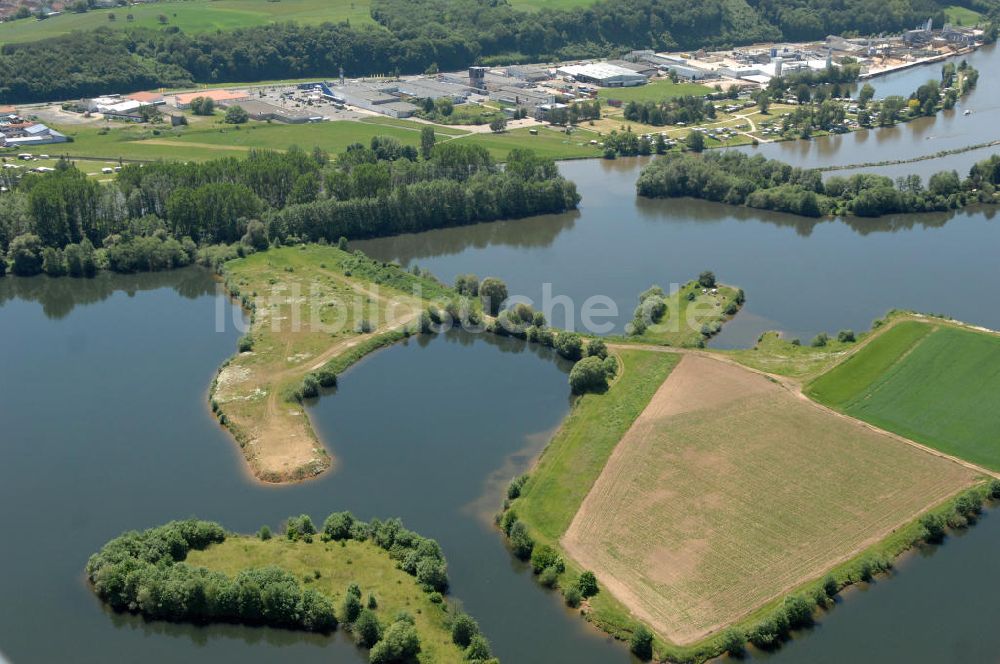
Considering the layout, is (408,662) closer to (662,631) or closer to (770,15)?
(662,631)

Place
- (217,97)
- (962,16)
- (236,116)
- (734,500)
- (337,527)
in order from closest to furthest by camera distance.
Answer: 1. (337,527)
2. (734,500)
3. (236,116)
4. (217,97)
5. (962,16)

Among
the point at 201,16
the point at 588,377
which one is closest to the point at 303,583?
the point at 588,377

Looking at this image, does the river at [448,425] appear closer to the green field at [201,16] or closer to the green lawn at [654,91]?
the green lawn at [654,91]

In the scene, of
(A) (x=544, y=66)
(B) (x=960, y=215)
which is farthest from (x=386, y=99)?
(B) (x=960, y=215)

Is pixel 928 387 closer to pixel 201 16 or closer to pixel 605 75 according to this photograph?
pixel 605 75

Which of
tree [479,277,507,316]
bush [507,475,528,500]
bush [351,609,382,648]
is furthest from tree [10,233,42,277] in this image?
bush [351,609,382,648]
